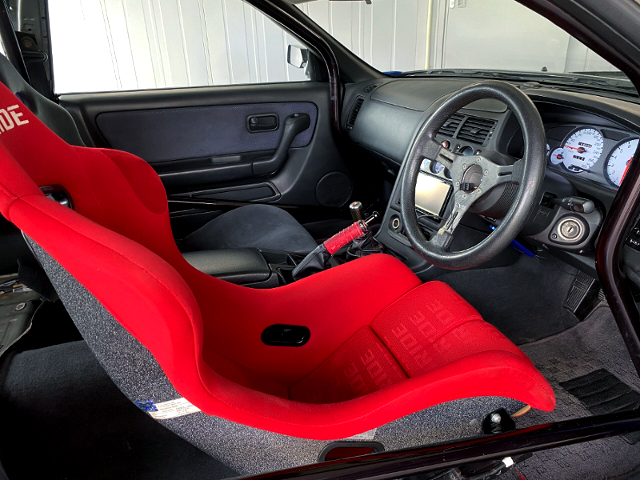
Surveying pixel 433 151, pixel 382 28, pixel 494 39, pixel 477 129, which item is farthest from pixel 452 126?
pixel 494 39

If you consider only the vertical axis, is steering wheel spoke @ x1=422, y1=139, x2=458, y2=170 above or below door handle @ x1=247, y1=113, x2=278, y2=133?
above

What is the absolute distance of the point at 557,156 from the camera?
46.1 inches

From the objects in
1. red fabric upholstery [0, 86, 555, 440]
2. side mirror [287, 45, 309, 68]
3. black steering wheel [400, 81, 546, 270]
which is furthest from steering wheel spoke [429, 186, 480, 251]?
side mirror [287, 45, 309, 68]

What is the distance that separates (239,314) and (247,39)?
2.76m

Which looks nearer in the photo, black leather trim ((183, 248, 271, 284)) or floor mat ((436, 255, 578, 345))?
black leather trim ((183, 248, 271, 284))

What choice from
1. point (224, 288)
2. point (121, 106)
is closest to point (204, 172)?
point (121, 106)

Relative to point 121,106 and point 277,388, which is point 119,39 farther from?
point 277,388

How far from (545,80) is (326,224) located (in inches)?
44.2

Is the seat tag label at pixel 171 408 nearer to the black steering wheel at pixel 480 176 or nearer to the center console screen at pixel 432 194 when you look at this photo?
the black steering wheel at pixel 480 176

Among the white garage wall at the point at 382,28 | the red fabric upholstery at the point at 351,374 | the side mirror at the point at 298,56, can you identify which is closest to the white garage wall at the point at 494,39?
the white garage wall at the point at 382,28

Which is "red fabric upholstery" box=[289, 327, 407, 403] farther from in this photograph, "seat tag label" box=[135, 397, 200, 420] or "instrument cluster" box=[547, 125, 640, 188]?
"instrument cluster" box=[547, 125, 640, 188]

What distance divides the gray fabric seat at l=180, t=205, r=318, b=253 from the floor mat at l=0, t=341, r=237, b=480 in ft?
1.99

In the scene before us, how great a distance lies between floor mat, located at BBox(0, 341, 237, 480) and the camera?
939mm

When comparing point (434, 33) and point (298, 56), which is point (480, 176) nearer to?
point (298, 56)
